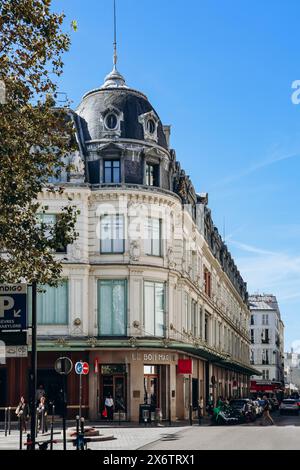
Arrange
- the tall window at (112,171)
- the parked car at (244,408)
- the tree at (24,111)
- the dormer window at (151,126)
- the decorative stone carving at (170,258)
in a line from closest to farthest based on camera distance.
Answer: the tree at (24,111) < the tall window at (112,171) < the decorative stone carving at (170,258) < the dormer window at (151,126) < the parked car at (244,408)

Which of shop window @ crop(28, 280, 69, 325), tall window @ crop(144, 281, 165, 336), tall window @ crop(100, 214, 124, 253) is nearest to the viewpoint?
shop window @ crop(28, 280, 69, 325)

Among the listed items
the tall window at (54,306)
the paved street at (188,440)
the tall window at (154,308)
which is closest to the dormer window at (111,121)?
the tall window at (154,308)

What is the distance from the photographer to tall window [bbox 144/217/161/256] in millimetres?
47438

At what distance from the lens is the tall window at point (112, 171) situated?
47688 millimetres

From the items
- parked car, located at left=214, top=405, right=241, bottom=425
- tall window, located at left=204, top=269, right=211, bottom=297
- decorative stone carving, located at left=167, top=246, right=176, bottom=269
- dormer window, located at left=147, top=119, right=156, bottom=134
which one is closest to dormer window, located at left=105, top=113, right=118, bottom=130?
dormer window, located at left=147, top=119, right=156, bottom=134

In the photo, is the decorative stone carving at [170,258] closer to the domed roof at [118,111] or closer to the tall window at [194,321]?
the domed roof at [118,111]

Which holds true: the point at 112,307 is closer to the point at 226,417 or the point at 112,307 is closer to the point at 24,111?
the point at 226,417

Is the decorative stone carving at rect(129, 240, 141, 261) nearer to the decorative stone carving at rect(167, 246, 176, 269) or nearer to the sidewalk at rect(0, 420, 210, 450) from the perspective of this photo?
the decorative stone carving at rect(167, 246, 176, 269)

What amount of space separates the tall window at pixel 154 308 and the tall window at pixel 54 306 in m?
4.42

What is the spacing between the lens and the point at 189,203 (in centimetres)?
5525

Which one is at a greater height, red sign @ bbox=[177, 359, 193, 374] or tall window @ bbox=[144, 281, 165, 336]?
tall window @ bbox=[144, 281, 165, 336]

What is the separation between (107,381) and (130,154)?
1264 centimetres

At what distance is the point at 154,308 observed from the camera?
4762 cm
